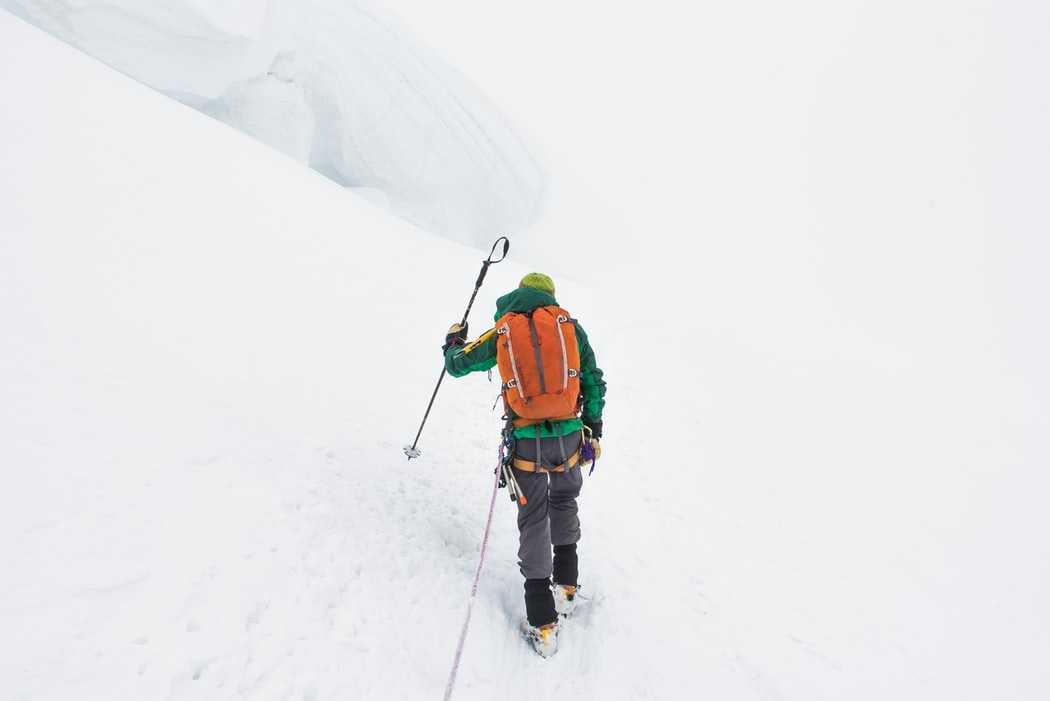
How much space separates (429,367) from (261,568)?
4863mm

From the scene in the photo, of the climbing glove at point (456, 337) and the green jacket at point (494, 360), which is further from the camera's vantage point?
the climbing glove at point (456, 337)

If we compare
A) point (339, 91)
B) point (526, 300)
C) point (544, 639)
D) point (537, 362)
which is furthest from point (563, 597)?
point (339, 91)

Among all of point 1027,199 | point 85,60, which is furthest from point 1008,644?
point 1027,199

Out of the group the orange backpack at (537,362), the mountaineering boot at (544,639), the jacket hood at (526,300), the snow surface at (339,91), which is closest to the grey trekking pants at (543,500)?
the orange backpack at (537,362)

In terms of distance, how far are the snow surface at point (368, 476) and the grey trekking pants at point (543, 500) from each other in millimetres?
553

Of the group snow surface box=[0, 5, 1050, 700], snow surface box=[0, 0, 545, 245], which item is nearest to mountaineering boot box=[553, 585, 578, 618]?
snow surface box=[0, 5, 1050, 700]

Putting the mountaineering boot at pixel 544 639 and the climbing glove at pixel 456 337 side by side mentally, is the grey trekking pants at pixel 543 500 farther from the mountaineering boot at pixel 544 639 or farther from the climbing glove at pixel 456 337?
the climbing glove at pixel 456 337

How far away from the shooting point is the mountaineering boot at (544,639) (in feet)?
11.3

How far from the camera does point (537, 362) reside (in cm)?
330

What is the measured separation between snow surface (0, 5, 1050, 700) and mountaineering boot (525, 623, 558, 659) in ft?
0.32

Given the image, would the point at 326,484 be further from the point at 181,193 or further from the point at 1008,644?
the point at 1008,644

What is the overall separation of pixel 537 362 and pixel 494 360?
0.43 meters

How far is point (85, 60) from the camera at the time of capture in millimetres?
9484

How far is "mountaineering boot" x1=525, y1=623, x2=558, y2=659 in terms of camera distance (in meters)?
3.44
